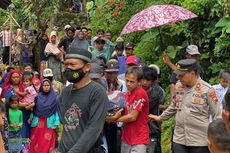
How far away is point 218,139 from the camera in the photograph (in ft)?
12.1

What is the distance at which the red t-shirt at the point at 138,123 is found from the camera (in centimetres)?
713

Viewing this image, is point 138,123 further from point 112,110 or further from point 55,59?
point 55,59

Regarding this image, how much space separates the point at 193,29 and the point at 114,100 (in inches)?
214

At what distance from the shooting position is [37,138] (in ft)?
33.4

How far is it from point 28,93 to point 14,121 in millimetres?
1082

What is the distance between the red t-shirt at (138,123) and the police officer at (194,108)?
50cm

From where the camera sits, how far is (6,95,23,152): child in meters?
9.62

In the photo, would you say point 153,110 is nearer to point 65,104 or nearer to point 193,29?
point 65,104

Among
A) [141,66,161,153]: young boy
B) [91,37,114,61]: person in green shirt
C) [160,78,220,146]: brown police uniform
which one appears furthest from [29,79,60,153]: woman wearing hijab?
[160,78,220,146]: brown police uniform

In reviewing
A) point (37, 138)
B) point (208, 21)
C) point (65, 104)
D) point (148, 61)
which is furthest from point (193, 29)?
point (65, 104)

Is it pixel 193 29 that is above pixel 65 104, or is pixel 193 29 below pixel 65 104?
above

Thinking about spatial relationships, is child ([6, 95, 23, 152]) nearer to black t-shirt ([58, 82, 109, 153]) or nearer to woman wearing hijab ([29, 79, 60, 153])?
woman wearing hijab ([29, 79, 60, 153])

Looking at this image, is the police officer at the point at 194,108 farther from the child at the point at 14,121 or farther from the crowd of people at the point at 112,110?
the child at the point at 14,121

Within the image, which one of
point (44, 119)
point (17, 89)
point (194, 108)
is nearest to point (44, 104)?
point (44, 119)
